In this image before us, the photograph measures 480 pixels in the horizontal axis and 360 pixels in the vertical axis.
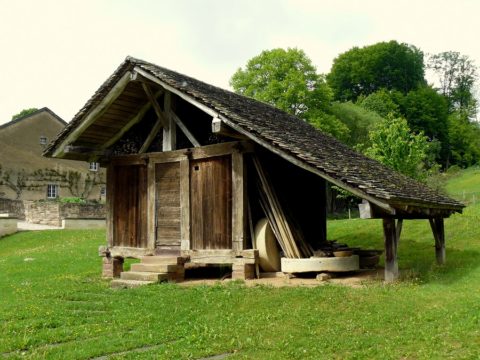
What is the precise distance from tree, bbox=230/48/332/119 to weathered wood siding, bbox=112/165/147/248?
29440 millimetres

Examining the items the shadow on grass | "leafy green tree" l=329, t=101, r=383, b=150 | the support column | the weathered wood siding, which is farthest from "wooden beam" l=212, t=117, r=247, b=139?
"leafy green tree" l=329, t=101, r=383, b=150

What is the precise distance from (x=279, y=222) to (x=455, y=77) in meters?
72.2

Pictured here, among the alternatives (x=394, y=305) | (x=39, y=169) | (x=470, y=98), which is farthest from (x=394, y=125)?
(x=470, y=98)

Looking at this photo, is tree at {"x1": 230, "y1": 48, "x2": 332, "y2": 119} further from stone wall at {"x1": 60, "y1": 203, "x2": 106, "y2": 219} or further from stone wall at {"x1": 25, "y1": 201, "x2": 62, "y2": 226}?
stone wall at {"x1": 25, "y1": 201, "x2": 62, "y2": 226}

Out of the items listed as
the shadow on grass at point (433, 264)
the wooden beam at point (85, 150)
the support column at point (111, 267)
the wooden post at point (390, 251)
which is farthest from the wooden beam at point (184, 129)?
the shadow on grass at point (433, 264)

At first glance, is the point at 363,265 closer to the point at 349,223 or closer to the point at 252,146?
the point at 252,146

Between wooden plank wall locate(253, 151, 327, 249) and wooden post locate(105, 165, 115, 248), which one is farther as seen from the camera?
wooden post locate(105, 165, 115, 248)

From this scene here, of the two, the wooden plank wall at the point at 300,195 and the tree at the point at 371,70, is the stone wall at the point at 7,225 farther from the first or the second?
the tree at the point at 371,70

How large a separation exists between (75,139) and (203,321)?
338 inches

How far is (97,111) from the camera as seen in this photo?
14664mm

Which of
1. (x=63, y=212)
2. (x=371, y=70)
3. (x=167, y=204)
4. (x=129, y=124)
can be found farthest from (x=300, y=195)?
(x=371, y=70)

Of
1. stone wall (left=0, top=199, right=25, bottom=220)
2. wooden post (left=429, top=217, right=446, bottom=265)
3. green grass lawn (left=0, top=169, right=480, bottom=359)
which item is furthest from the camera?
stone wall (left=0, top=199, right=25, bottom=220)

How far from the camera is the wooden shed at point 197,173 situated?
12648 millimetres

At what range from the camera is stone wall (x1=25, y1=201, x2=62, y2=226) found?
3519cm
